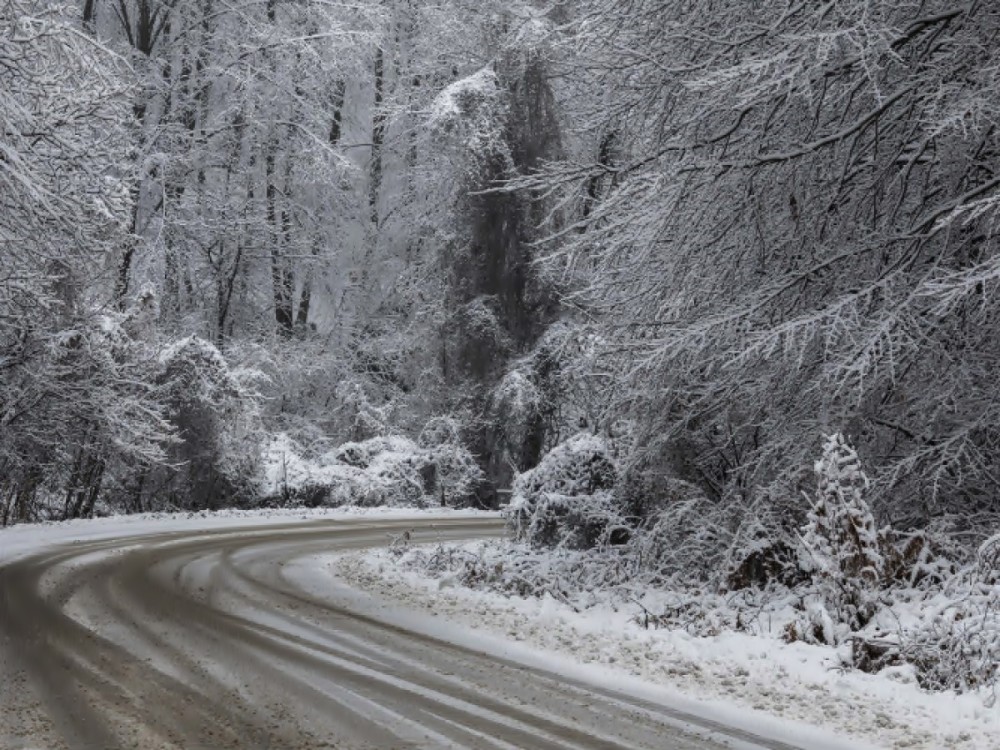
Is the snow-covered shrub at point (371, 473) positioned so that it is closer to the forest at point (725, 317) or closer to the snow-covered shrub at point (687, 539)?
the forest at point (725, 317)

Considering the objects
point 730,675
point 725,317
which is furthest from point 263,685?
point 725,317

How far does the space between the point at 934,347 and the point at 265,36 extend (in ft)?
81.3

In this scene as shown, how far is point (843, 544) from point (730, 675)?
5.81ft

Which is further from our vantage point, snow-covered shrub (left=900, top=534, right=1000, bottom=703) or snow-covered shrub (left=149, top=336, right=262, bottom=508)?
snow-covered shrub (left=149, top=336, right=262, bottom=508)

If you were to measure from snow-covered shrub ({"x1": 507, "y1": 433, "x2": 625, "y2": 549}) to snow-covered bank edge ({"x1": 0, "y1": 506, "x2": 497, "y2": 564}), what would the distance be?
22.5 ft

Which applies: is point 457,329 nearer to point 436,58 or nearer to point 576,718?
point 436,58

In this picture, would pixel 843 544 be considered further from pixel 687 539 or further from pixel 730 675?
pixel 687 539

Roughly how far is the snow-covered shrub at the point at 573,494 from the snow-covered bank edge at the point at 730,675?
2770mm

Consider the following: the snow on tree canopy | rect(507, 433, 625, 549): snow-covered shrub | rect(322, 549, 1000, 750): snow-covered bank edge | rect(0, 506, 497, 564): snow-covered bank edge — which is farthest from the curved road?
the snow on tree canopy

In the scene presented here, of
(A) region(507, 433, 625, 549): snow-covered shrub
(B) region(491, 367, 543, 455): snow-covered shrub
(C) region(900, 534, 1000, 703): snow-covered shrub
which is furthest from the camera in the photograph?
(B) region(491, 367, 543, 455): snow-covered shrub

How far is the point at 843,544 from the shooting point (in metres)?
8.14

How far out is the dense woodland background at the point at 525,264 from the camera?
9.03 meters

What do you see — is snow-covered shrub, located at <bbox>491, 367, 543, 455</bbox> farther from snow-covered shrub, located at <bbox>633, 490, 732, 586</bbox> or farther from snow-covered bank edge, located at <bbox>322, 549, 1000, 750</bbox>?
snow-covered bank edge, located at <bbox>322, 549, 1000, 750</bbox>

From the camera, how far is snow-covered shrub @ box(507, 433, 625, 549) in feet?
42.7
